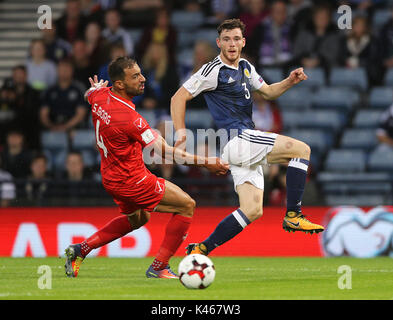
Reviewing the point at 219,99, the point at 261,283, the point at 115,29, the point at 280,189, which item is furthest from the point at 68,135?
the point at 261,283

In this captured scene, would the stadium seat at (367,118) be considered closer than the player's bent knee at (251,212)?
No

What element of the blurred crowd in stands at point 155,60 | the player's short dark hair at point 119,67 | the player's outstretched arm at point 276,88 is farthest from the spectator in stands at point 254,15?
the player's short dark hair at point 119,67

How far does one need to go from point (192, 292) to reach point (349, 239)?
17.9 ft

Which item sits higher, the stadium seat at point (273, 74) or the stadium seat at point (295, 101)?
the stadium seat at point (273, 74)

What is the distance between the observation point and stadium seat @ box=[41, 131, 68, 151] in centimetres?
1477

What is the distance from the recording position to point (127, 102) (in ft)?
28.0

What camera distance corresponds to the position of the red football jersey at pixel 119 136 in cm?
838

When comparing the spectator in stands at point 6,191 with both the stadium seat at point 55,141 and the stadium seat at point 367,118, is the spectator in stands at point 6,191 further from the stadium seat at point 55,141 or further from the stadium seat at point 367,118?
the stadium seat at point 367,118

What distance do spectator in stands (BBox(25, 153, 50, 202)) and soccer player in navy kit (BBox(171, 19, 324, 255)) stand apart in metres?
4.64

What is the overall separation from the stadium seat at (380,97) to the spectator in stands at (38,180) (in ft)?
17.6

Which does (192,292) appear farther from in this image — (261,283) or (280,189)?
(280,189)

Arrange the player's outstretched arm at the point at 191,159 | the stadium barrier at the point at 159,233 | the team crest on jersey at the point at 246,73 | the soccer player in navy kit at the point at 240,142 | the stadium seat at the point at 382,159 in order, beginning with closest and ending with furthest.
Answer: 1. the player's outstretched arm at the point at 191,159
2. the soccer player in navy kit at the point at 240,142
3. the team crest on jersey at the point at 246,73
4. the stadium barrier at the point at 159,233
5. the stadium seat at the point at 382,159

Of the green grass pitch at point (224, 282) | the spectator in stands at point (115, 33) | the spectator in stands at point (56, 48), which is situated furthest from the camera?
the spectator in stands at point (56, 48)

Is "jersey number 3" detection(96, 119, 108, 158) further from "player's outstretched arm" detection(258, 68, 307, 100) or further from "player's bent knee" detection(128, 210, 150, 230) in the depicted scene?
"player's outstretched arm" detection(258, 68, 307, 100)
